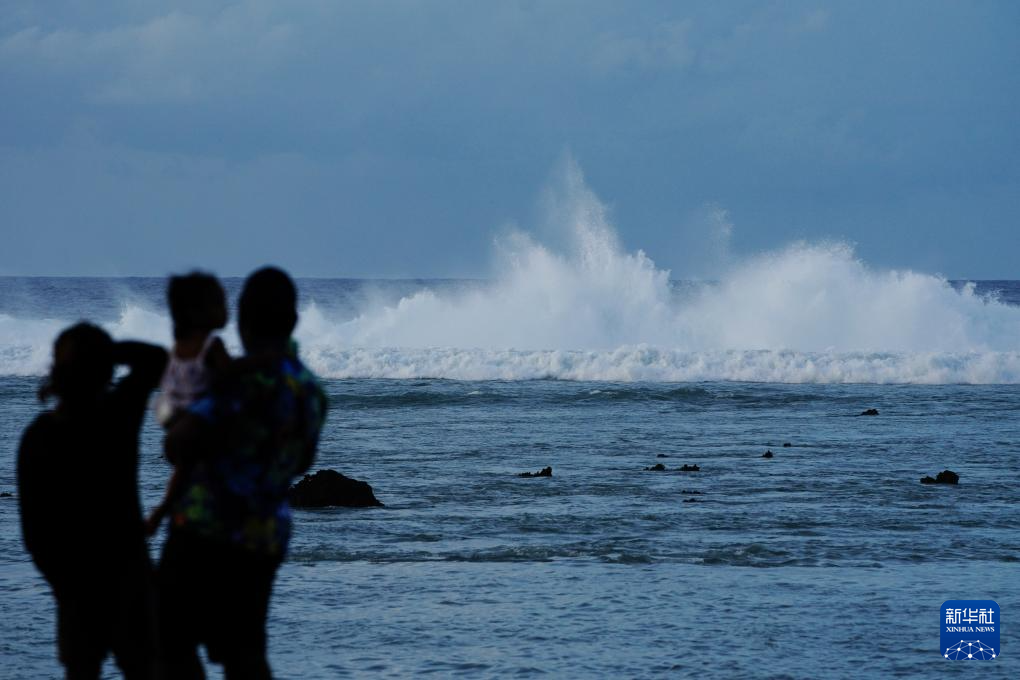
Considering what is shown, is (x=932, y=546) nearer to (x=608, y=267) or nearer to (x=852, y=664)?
(x=852, y=664)

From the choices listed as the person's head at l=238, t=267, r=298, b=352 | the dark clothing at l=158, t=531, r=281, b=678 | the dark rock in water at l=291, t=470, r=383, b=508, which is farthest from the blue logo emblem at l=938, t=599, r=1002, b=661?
the dark rock in water at l=291, t=470, r=383, b=508

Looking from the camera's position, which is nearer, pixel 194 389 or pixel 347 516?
pixel 194 389

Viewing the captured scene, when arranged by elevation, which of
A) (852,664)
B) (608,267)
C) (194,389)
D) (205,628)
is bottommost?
(852,664)

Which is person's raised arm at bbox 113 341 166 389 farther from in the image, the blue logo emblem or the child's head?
the blue logo emblem

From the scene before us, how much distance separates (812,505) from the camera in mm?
12805

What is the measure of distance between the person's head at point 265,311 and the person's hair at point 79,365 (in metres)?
0.45

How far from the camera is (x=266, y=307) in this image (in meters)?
3.92

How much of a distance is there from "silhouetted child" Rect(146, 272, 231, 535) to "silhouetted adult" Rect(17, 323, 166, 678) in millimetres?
119

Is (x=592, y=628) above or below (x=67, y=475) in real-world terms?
below

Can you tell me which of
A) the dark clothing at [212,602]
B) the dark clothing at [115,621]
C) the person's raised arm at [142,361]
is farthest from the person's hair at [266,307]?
the dark clothing at [115,621]

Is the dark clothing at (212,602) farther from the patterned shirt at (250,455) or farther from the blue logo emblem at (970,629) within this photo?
the blue logo emblem at (970,629)

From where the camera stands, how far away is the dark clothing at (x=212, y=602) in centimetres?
390

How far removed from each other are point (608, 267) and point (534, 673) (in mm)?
42528

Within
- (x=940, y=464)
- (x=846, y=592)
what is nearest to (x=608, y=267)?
(x=940, y=464)
